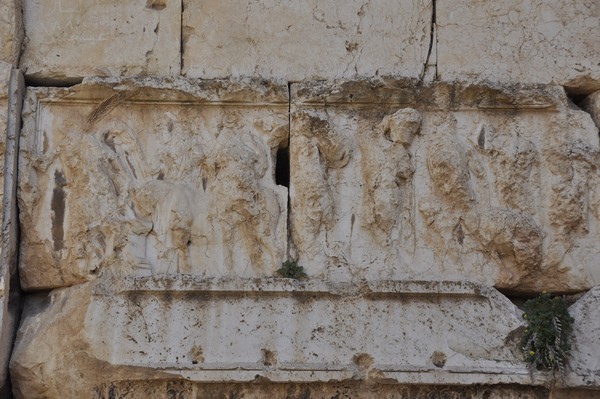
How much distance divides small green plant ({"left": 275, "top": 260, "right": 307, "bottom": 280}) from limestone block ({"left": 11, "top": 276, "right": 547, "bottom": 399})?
0.46 ft

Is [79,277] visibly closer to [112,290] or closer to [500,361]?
[112,290]

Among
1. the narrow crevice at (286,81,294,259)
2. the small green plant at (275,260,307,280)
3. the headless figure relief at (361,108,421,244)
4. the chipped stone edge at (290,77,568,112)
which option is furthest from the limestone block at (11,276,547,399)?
the chipped stone edge at (290,77,568,112)

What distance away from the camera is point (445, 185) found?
6.71m

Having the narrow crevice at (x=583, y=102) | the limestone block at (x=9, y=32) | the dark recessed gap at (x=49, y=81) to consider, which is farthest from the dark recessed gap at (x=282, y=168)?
the narrow crevice at (x=583, y=102)

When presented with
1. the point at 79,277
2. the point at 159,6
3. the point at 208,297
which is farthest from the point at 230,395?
the point at 159,6

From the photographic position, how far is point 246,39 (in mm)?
7020

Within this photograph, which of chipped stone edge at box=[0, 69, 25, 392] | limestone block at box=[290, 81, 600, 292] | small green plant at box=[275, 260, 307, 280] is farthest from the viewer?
limestone block at box=[290, 81, 600, 292]

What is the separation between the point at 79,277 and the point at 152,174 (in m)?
0.81

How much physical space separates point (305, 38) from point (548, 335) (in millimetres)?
2551

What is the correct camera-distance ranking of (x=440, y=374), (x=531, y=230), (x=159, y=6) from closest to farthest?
(x=440, y=374) → (x=531, y=230) → (x=159, y=6)

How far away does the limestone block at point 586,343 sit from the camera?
20.4ft

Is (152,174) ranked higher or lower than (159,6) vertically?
lower

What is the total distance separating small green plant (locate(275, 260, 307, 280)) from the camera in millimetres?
6504

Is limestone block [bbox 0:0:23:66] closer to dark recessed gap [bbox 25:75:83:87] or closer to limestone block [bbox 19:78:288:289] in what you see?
dark recessed gap [bbox 25:75:83:87]
